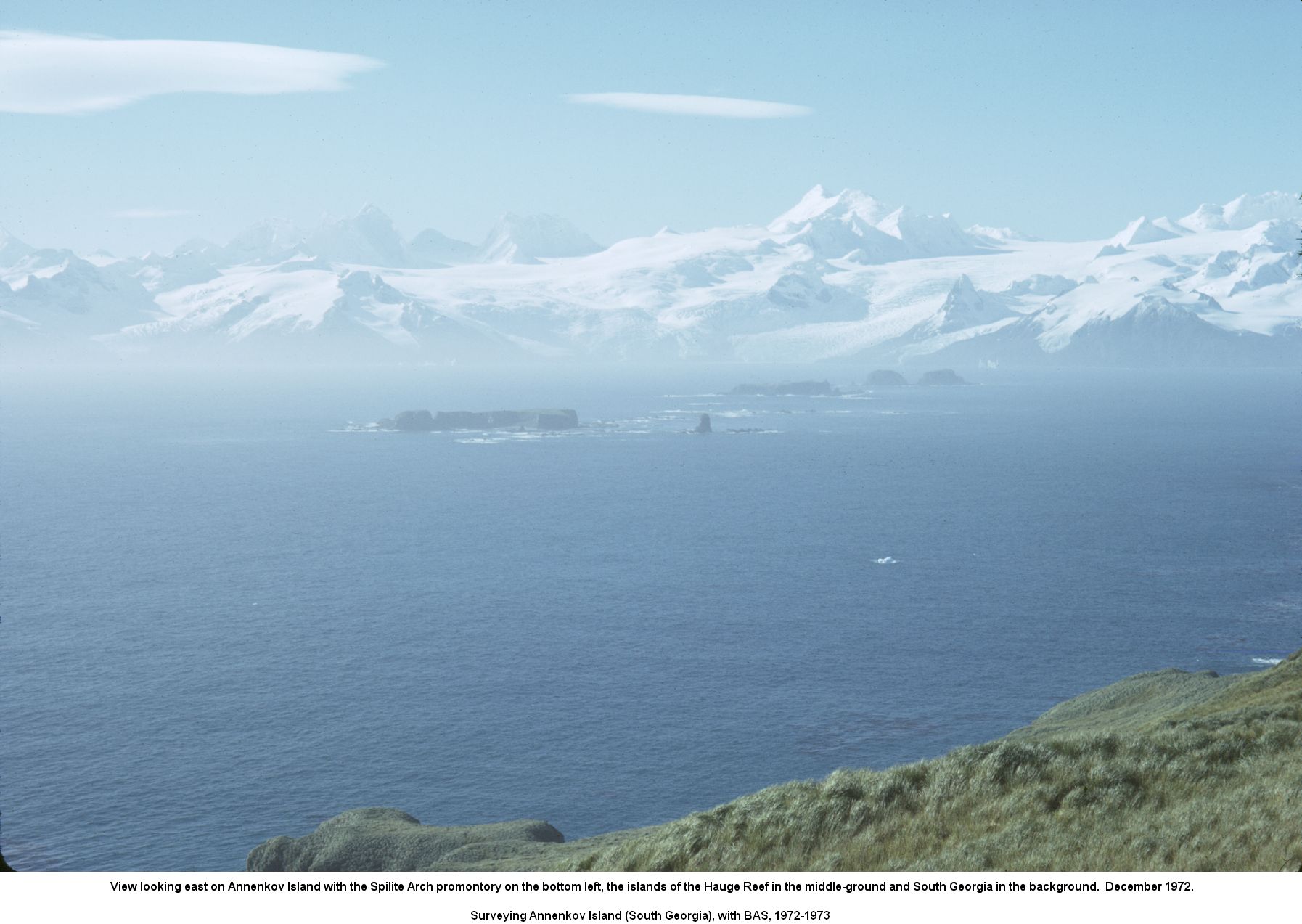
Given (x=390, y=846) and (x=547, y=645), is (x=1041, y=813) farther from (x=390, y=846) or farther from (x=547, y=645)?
(x=547, y=645)

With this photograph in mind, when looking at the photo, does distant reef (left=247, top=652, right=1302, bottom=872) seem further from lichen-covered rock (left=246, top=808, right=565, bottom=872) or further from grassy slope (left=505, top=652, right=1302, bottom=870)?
lichen-covered rock (left=246, top=808, right=565, bottom=872)

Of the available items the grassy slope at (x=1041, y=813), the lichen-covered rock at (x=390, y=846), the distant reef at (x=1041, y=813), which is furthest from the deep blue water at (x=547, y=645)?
the grassy slope at (x=1041, y=813)

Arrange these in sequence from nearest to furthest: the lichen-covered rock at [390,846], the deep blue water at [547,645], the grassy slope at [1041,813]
→ the grassy slope at [1041,813], the lichen-covered rock at [390,846], the deep blue water at [547,645]

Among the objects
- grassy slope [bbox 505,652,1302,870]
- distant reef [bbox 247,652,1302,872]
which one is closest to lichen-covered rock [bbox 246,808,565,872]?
distant reef [bbox 247,652,1302,872]

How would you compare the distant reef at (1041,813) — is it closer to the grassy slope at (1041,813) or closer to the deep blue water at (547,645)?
the grassy slope at (1041,813)

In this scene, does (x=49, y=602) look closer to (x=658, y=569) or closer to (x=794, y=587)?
(x=658, y=569)

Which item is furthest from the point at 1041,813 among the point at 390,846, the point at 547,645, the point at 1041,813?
the point at 547,645
